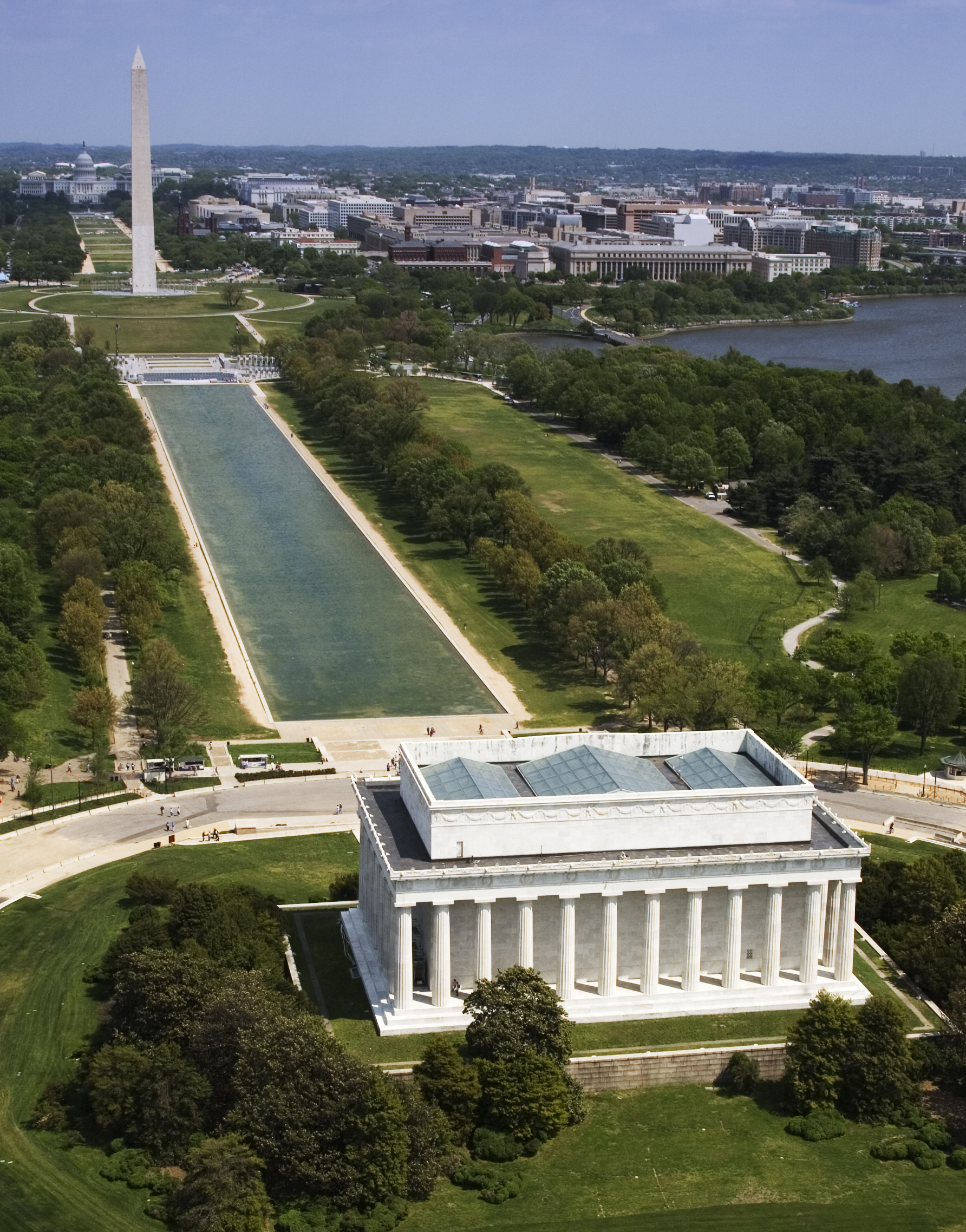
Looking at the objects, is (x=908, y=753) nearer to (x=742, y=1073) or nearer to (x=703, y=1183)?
(x=742, y=1073)

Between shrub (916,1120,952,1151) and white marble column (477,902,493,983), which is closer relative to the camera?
shrub (916,1120,952,1151)

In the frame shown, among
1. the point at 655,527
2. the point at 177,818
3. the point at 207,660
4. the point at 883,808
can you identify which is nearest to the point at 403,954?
the point at 177,818

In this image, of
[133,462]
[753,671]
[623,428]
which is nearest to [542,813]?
[753,671]

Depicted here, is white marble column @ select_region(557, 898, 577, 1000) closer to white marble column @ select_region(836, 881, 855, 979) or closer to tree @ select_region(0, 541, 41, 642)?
white marble column @ select_region(836, 881, 855, 979)

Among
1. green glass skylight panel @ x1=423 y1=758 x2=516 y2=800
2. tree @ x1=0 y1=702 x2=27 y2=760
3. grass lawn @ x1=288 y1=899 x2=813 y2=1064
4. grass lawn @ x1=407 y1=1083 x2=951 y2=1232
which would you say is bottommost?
grass lawn @ x1=407 y1=1083 x2=951 y2=1232

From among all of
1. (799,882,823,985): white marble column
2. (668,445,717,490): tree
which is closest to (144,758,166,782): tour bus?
(799,882,823,985): white marble column
